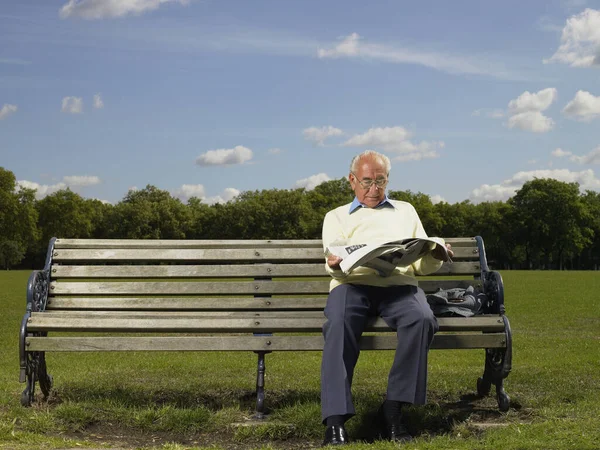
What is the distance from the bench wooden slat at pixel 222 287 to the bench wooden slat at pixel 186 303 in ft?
0.20

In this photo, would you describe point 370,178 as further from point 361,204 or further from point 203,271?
point 203,271

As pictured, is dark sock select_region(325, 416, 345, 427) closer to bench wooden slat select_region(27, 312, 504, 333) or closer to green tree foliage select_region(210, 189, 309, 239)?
bench wooden slat select_region(27, 312, 504, 333)

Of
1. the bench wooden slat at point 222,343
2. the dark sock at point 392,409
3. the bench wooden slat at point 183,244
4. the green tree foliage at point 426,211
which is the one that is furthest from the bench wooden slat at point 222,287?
the green tree foliage at point 426,211

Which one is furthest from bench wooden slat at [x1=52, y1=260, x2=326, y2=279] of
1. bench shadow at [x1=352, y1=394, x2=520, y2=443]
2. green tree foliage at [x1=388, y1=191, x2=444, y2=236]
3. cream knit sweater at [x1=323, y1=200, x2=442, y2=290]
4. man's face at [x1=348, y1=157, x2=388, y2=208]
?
green tree foliage at [x1=388, y1=191, x2=444, y2=236]

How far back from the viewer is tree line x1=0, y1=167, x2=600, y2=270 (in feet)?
242

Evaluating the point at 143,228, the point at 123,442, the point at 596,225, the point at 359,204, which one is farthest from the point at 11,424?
the point at 596,225

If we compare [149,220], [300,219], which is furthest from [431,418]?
[149,220]

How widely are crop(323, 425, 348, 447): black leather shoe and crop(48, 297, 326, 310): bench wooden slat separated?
1.53 meters

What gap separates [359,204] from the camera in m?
5.58

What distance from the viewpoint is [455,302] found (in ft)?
19.0

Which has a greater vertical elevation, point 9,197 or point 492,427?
point 9,197

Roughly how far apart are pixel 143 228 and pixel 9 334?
63198 mm

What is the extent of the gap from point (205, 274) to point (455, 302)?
200cm

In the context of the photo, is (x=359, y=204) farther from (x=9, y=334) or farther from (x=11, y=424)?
(x=9, y=334)
